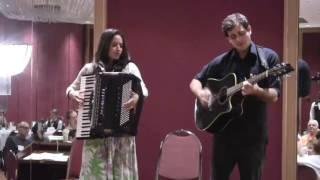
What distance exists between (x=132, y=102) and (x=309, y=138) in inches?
75.4

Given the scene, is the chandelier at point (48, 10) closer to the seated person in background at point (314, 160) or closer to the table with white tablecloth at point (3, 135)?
the table with white tablecloth at point (3, 135)

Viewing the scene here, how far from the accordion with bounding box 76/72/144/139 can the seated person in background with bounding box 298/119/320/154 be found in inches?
71.0

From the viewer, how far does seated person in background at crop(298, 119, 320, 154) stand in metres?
4.07

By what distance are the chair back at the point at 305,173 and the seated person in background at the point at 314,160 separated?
3 centimetres

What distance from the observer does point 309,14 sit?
4.08 metres

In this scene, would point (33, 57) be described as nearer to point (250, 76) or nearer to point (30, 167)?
point (30, 167)

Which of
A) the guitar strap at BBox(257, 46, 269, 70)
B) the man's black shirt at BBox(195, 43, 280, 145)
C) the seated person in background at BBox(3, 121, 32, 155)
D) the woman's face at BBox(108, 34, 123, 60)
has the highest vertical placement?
the woman's face at BBox(108, 34, 123, 60)

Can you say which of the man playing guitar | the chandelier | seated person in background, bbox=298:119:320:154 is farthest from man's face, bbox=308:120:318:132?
the chandelier

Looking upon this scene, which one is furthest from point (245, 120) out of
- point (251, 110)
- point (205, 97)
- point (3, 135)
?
point (3, 135)

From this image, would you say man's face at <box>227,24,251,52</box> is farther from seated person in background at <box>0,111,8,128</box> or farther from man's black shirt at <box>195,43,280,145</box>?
seated person in background at <box>0,111,8,128</box>

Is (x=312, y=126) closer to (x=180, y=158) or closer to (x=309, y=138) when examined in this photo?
(x=309, y=138)

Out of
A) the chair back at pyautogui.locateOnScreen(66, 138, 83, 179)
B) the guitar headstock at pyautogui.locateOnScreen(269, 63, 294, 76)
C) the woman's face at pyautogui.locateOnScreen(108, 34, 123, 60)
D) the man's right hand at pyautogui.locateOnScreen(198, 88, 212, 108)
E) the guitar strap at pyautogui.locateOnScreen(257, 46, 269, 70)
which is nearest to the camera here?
the guitar headstock at pyautogui.locateOnScreen(269, 63, 294, 76)

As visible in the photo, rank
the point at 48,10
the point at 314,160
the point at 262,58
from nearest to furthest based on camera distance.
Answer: the point at 262,58
the point at 314,160
the point at 48,10

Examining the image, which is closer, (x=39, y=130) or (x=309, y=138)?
(x=309, y=138)
